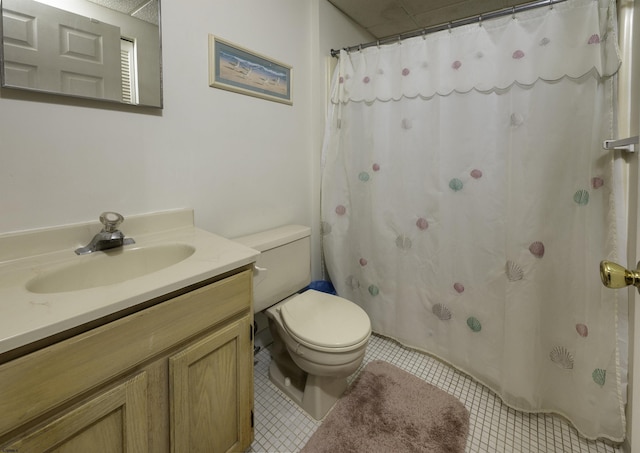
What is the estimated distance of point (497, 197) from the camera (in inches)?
53.2

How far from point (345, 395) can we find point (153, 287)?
44.1 inches

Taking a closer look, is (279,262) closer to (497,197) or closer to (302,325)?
(302,325)

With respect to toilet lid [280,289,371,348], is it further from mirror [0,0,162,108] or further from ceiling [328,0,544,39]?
ceiling [328,0,544,39]

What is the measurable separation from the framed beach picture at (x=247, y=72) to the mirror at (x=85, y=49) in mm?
247

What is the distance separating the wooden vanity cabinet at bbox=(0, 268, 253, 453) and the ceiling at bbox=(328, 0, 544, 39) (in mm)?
1818

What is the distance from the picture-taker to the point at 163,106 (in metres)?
1.16

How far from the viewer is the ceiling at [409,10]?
1785mm

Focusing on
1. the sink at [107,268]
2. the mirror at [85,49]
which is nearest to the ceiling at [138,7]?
the mirror at [85,49]

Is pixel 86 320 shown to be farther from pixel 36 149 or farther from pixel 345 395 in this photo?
pixel 345 395

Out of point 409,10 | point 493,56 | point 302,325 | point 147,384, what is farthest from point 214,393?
point 409,10

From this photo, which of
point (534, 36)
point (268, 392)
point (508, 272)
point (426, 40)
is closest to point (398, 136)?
point (426, 40)

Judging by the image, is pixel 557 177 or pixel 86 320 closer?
pixel 86 320

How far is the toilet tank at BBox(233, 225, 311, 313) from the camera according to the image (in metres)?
1.34

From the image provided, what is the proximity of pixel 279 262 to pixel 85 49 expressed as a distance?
1.05 meters
